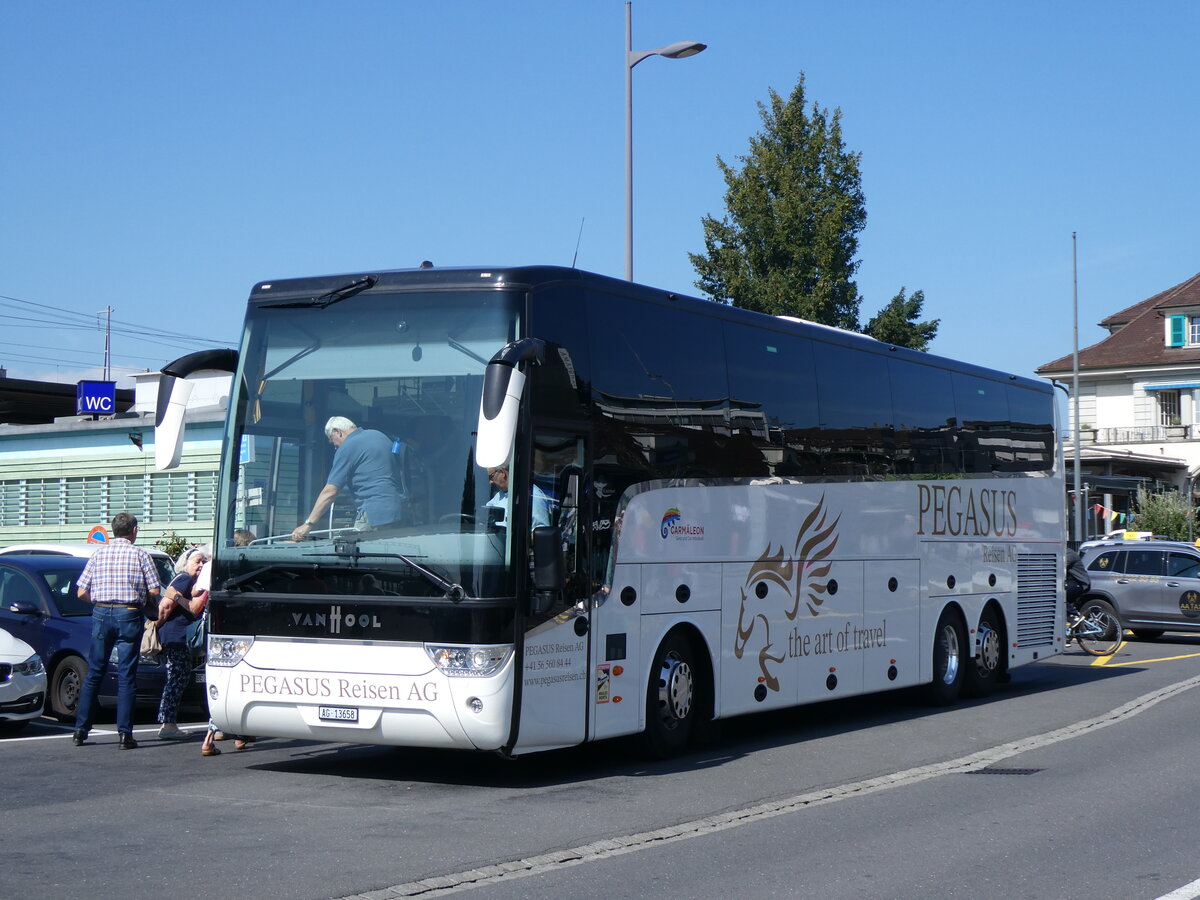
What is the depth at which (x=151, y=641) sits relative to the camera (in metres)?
12.8

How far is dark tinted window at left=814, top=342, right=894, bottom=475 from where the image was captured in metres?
14.7

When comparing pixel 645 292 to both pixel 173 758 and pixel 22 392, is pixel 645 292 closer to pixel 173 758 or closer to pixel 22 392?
pixel 173 758

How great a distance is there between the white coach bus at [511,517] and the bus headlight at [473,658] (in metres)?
0.01

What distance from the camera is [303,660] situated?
1052 centimetres

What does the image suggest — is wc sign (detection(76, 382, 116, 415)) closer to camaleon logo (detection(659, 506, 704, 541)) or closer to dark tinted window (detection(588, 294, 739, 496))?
dark tinted window (detection(588, 294, 739, 496))

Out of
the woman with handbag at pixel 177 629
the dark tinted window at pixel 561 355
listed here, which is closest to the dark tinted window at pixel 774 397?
the dark tinted window at pixel 561 355

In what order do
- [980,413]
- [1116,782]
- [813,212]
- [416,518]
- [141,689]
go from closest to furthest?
[416,518]
[1116,782]
[141,689]
[980,413]
[813,212]

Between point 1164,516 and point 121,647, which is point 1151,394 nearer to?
point 1164,516

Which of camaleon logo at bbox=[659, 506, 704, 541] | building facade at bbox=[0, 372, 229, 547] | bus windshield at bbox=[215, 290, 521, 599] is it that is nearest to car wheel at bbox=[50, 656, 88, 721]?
bus windshield at bbox=[215, 290, 521, 599]

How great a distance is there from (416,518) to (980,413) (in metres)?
10.1

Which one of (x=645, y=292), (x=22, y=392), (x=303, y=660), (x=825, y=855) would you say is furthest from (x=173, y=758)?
(x=22, y=392)

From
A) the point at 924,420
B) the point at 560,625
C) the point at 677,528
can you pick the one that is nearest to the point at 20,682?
the point at 560,625

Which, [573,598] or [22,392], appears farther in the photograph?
[22,392]

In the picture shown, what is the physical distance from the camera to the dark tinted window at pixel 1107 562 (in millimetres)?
29109
